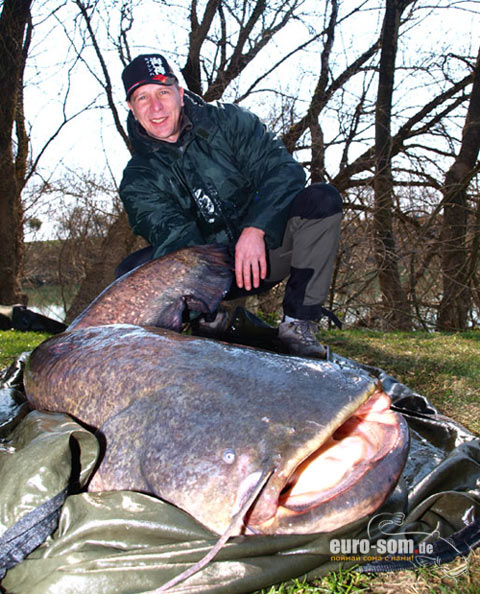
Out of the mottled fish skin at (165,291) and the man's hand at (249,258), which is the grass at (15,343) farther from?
the man's hand at (249,258)

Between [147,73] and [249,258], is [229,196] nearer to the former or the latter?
[249,258]

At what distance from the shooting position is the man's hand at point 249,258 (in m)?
2.71

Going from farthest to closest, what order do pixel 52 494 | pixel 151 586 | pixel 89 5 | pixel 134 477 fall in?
pixel 89 5
pixel 134 477
pixel 52 494
pixel 151 586

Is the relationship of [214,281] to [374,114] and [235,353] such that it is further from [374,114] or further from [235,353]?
[374,114]

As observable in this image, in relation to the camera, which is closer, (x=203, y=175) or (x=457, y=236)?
(x=203, y=175)

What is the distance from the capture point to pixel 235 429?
1364 mm

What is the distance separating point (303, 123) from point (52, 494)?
7.95m

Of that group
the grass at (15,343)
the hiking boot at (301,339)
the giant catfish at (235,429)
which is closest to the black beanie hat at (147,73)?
the hiking boot at (301,339)

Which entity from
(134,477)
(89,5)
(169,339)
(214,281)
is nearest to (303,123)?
(89,5)

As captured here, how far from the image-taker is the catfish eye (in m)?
1.31

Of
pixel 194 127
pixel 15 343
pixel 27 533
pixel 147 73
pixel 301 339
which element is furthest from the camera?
pixel 15 343

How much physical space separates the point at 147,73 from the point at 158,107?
0.68ft

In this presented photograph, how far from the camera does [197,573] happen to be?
1237mm

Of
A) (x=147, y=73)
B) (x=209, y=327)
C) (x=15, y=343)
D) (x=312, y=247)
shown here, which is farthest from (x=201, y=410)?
(x=15, y=343)
